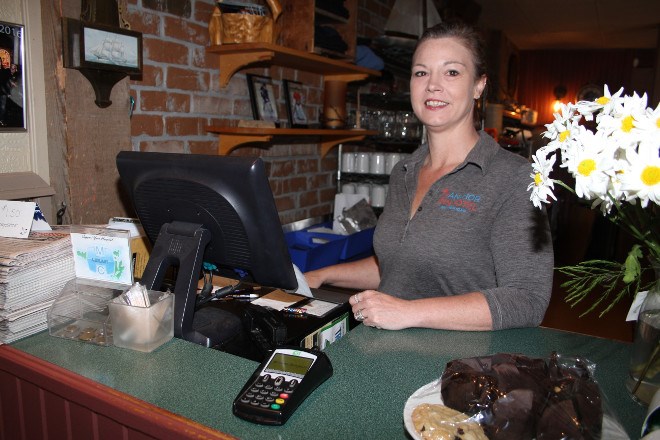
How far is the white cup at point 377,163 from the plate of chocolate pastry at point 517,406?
2.46m

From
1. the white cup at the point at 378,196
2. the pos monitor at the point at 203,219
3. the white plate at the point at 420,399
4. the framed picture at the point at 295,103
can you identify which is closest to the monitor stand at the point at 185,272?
the pos monitor at the point at 203,219

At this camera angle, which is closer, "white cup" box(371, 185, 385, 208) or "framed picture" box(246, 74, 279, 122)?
"framed picture" box(246, 74, 279, 122)

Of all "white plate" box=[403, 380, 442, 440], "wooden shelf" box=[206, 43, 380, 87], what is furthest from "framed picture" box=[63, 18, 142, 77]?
"white plate" box=[403, 380, 442, 440]

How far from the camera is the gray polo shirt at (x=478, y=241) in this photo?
4.33ft

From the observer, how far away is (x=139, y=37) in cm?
184

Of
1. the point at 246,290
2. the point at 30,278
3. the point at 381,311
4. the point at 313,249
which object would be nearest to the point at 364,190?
the point at 313,249

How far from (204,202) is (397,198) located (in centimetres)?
83

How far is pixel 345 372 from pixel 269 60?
1.73 m

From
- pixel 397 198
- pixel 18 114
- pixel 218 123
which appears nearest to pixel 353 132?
pixel 218 123

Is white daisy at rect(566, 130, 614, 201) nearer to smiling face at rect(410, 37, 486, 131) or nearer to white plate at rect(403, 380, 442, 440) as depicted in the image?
white plate at rect(403, 380, 442, 440)

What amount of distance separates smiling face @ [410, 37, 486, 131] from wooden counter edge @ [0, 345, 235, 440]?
1.19m

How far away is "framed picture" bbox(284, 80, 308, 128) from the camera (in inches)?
108

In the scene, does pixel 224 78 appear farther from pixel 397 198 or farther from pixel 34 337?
pixel 34 337

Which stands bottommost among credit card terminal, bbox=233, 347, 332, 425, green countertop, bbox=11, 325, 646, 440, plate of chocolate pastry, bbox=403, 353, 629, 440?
green countertop, bbox=11, 325, 646, 440
